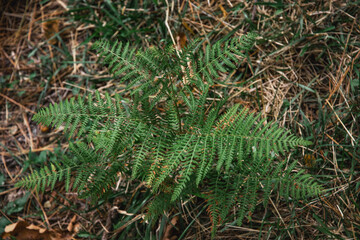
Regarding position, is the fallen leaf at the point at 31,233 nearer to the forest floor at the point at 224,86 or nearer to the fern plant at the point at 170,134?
the forest floor at the point at 224,86

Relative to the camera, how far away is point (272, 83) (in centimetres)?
269

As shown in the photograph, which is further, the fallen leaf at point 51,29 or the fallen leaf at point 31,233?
the fallen leaf at point 51,29

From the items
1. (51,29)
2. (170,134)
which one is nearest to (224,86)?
(170,134)

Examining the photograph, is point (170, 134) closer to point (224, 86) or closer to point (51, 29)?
point (224, 86)

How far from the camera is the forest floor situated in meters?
2.31

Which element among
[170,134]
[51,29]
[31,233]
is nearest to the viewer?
[170,134]

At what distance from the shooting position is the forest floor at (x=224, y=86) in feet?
7.57

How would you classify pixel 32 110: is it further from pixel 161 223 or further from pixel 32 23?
pixel 161 223

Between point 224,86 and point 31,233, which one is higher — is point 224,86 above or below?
above

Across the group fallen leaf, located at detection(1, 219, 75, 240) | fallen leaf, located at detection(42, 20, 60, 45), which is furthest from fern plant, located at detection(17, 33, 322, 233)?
fallen leaf, located at detection(42, 20, 60, 45)

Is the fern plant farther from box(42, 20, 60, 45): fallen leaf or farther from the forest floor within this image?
box(42, 20, 60, 45): fallen leaf

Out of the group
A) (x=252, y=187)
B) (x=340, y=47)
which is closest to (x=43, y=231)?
(x=252, y=187)

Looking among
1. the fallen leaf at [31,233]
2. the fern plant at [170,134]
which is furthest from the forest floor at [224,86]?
the fern plant at [170,134]

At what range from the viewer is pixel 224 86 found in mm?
2740
